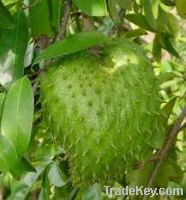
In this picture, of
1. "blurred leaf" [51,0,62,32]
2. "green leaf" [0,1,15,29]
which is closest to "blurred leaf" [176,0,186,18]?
"blurred leaf" [51,0,62,32]

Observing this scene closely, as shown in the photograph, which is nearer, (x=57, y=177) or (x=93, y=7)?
(x=93, y=7)

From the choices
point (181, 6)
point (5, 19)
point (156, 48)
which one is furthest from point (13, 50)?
point (156, 48)

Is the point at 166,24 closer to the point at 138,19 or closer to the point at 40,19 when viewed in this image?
the point at 138,19

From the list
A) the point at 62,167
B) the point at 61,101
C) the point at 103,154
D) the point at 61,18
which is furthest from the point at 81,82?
the point at 62,167

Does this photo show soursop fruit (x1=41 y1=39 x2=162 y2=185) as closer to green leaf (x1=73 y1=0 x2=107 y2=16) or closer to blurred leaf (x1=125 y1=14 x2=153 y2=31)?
green leaf (x1=73 y1=0 x2=107 y2=16)

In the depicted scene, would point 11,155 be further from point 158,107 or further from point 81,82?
point 158,107

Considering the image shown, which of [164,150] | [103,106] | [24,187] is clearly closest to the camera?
[103,106]

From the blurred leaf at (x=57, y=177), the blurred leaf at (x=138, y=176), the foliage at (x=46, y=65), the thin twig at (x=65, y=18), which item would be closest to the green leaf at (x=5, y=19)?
the foliage at (x=46, y=65)

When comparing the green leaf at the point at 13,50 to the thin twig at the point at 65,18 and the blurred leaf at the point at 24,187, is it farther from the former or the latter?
the blurred leaf at the point at 24,187
